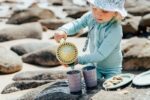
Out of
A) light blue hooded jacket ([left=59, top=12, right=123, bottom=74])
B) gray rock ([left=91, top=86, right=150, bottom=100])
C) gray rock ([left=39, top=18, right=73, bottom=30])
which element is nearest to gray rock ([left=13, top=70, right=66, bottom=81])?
light blue hooded jacket ([left=59, top=12, right=123, bottom=74])

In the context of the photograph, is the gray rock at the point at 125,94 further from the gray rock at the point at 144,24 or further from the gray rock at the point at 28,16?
the gray rock at the point at 28,16

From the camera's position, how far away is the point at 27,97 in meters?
4.23

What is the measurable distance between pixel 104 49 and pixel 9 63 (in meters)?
2.98

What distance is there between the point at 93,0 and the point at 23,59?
3.55 m

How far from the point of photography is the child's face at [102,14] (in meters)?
4.07

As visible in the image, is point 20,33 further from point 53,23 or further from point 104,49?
point 104,49

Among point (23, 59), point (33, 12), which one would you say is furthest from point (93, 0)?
point (33, 12)

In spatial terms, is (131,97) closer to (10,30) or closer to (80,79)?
(80,79)

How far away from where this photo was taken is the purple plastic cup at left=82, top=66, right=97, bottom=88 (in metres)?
4.01

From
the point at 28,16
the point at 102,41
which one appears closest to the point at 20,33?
the point at 28,16

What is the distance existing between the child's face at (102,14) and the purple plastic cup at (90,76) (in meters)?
0.42

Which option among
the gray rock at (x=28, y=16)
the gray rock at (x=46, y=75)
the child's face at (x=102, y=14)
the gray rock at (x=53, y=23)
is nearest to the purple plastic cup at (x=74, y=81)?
the child's face at (x=102, y=14)

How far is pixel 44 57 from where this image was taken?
725 centimetres

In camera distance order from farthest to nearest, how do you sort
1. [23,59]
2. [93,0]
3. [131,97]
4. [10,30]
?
[10,30] → [23,59] → [93,0] → [131,97]
